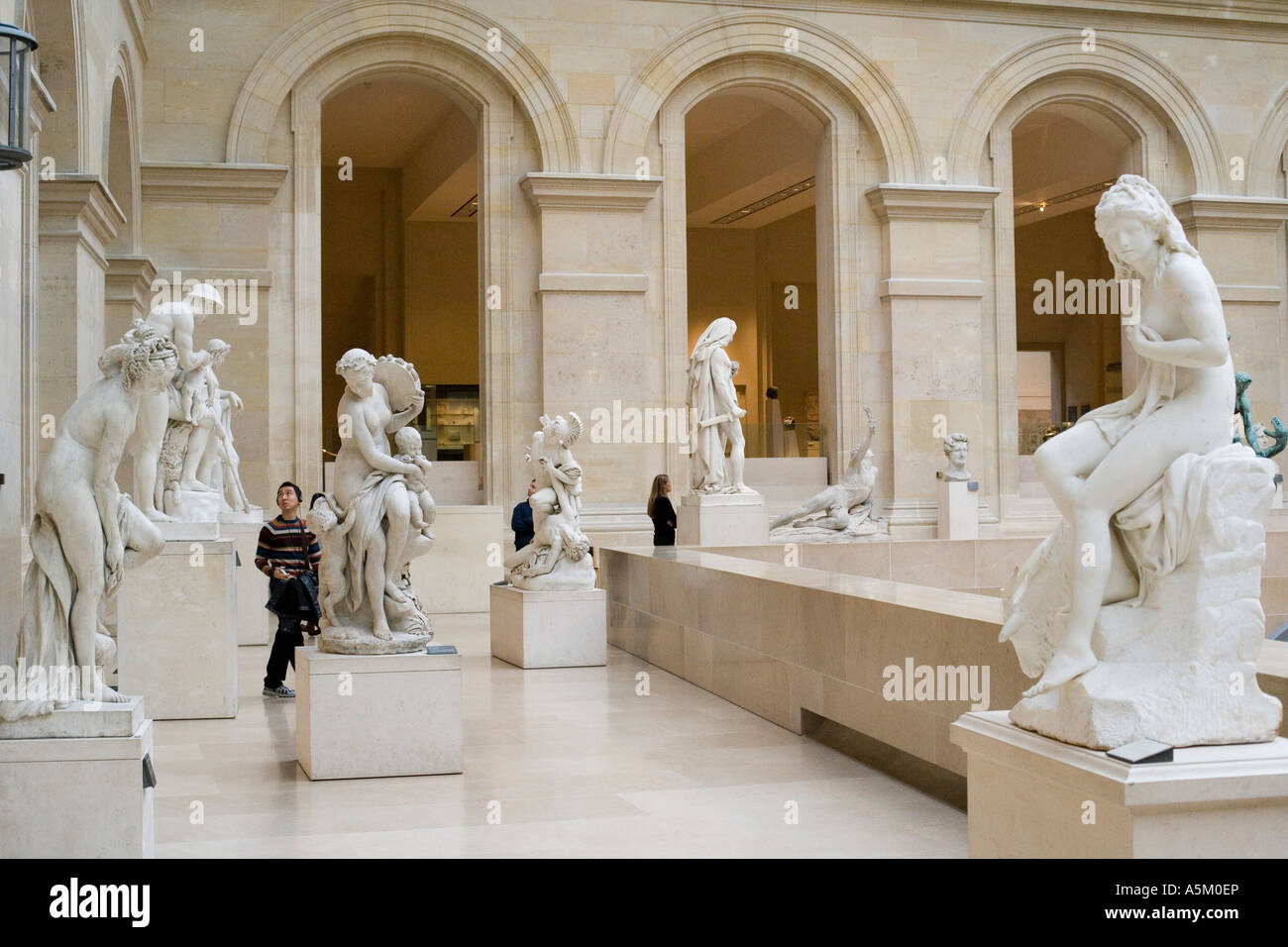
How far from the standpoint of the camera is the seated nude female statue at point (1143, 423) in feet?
12.7

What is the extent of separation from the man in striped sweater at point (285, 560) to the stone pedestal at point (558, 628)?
204 cm

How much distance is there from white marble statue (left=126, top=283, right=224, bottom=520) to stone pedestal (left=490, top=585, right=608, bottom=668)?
9.50 ft

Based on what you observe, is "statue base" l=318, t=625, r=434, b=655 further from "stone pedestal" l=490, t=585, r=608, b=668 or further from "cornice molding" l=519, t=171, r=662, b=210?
"cornice molding" l=519, t=171, r=662, b=210

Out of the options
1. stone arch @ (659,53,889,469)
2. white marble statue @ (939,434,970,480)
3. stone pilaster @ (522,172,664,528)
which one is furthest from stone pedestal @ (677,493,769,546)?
white marble statue @ (939,434,970,480)

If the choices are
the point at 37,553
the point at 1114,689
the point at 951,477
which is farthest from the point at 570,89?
the point at 1114,689

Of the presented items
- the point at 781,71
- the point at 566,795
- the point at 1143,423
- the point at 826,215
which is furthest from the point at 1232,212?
the point at 1143,423

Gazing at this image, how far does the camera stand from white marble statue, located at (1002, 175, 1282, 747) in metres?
3.83

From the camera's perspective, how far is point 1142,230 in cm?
398

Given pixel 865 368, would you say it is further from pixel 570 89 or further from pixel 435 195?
pixel 435 195

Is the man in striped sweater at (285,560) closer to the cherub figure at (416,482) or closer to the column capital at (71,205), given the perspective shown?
the cherub figure at (416,482)

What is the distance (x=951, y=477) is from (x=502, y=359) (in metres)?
6.05
